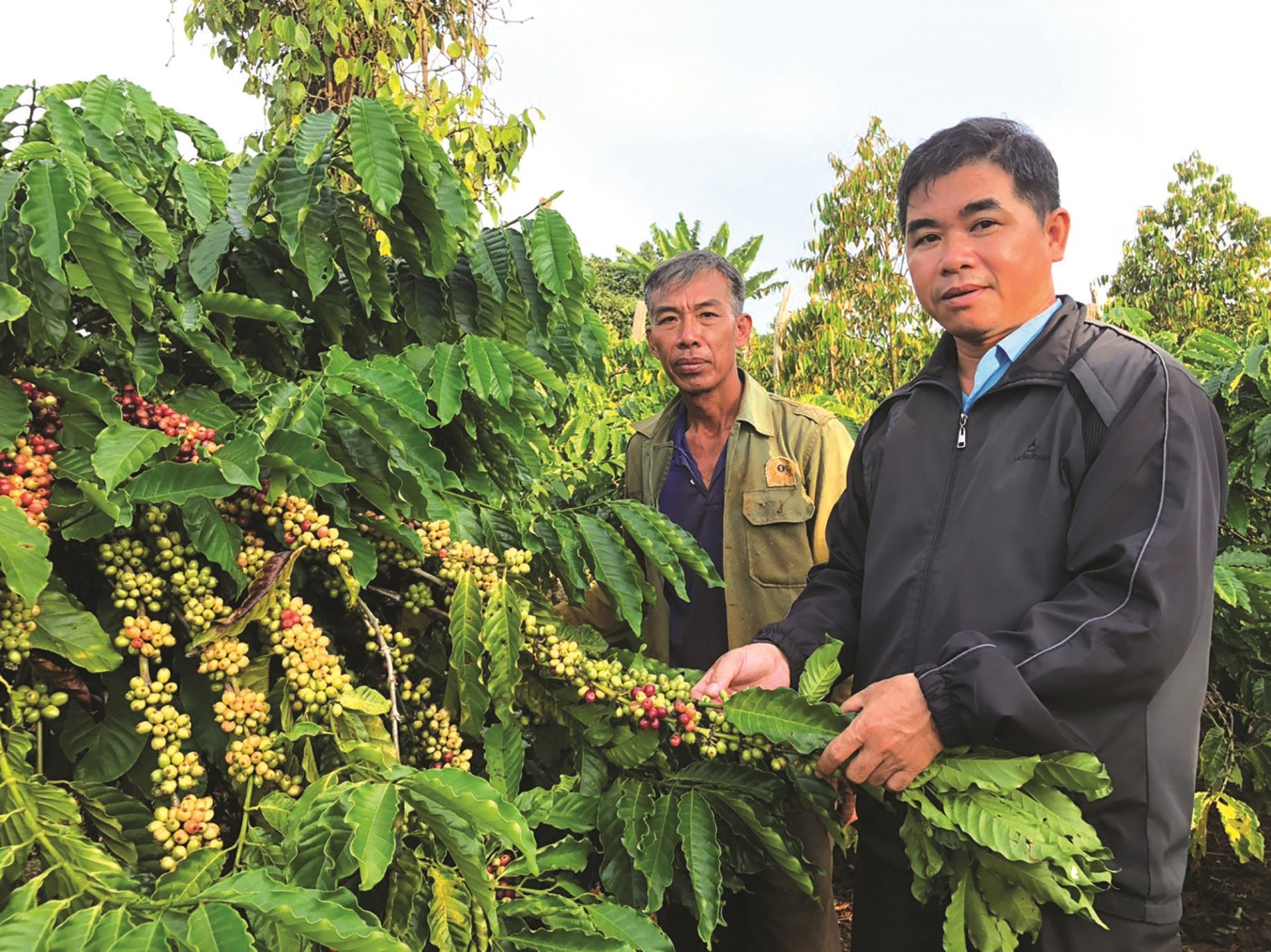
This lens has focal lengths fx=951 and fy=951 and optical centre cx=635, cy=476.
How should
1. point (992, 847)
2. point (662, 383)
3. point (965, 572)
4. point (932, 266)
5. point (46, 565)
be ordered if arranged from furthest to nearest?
point (662, 383)
point (932, 266)
point (965, 572)
point (992, 847)
point (46, 565)

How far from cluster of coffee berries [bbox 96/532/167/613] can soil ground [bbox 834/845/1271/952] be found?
10.1ft

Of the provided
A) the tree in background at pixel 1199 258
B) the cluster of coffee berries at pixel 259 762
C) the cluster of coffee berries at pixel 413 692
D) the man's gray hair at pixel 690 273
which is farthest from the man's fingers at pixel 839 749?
the tree in background at pixel 1199 258

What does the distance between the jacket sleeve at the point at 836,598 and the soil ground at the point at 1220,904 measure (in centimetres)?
217

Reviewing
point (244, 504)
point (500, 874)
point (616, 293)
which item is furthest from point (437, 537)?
point (616, 293)

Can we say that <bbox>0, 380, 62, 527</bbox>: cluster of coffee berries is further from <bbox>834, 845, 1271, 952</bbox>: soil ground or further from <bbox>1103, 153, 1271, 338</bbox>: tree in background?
<bbox>1103, 153, 1271, 338</bbox>: tree in background

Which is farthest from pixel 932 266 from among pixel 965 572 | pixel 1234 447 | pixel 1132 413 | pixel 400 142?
pixel 1234 447

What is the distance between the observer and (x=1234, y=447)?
3.56 m

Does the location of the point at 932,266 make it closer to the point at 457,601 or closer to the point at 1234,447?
the point at 457,601

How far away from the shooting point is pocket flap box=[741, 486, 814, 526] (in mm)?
2764

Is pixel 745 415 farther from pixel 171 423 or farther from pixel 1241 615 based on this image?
pixel 1241 615

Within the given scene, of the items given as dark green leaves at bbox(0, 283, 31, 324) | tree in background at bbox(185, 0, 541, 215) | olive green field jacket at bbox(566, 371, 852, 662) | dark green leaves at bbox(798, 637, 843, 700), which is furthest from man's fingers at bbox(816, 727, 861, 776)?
tree in background at bbox(185, 0, 541, 215)

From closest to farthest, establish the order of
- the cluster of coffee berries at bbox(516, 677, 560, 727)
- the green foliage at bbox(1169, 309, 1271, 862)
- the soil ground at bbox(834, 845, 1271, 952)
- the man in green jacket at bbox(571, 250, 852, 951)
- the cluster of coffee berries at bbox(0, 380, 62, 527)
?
the cluster of coffee berries at bbox(0, 380, 62, 527), the cluster of coffee berries at bbox(516, 677, 560, 727), the man in green jacket at bbox(571, 250, 852, 951), the green foliage at bbox(1169, 309, 1271, 862), the soil ground at bbox(834, 845, 1271, 952)

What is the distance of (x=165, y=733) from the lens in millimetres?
1146

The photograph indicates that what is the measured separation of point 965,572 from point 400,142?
1.11 metres
